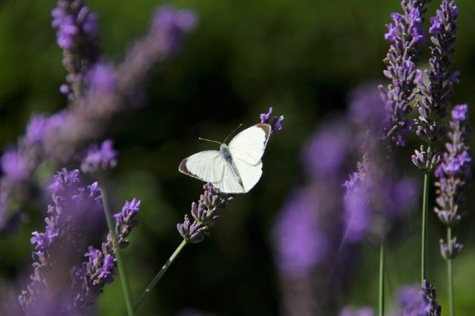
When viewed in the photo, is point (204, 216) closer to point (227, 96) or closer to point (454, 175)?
point (454, 175)

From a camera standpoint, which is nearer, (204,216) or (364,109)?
(364,109)

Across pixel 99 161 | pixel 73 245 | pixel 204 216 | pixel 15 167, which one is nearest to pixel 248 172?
pixel 204 216

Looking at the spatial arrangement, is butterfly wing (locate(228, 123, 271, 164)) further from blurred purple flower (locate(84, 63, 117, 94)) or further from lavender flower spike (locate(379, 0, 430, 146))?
blurred purple flower (locate(84, 63, 117, 94))

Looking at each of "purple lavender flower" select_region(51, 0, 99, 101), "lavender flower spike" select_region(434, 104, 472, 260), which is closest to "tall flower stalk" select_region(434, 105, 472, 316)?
"lavender flower spike" select_region(434, 104, 472, 260)

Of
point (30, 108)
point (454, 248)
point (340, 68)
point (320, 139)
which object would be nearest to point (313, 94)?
point (340, 68)

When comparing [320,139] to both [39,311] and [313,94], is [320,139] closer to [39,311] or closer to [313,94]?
[39,311]

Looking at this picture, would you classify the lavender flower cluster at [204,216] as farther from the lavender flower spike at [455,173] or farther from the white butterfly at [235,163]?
the lavender flower spike at [455,173]
